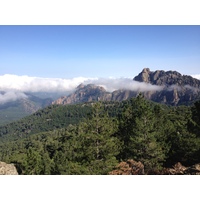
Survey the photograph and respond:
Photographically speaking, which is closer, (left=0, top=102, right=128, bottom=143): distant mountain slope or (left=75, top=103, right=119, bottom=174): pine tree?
(left=75, top=103, right=119, bottom=174): pine tree

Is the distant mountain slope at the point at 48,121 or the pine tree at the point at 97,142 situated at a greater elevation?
the pine tree at the point at 97,142

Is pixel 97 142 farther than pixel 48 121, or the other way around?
pixel 48 121

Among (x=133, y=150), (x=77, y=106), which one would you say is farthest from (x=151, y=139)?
(x=77, y=106)

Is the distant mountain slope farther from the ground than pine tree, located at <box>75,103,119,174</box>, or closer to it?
closer to it

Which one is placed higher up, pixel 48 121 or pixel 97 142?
pixel 97 142

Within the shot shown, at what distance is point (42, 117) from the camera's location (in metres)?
162

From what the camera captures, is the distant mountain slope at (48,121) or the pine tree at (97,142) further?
the distant mountain slope at (48,121)
